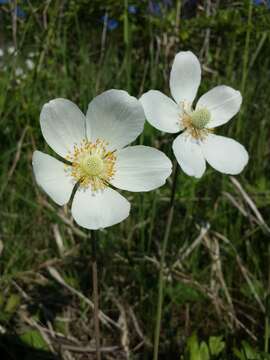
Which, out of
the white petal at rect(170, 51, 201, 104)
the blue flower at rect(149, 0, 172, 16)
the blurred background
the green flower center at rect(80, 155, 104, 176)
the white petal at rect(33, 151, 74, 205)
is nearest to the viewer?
the white petal at rect(33, 151, 74, 205)

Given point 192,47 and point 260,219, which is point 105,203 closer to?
point 260,219

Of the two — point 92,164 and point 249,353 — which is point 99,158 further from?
point 249,353

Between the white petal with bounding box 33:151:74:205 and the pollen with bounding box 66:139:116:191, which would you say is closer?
the white petal with bounding box 33:151:74:205

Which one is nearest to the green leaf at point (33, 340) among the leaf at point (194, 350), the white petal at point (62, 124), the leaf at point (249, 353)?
the leaf at point (194, 350)

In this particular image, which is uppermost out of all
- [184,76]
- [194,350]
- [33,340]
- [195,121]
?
[184,76]

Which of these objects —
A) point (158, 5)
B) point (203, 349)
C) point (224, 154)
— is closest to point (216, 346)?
point (203, 349)

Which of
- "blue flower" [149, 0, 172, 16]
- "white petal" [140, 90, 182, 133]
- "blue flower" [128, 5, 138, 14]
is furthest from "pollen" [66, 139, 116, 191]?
"blue flower" [128, 5, 138, 14]

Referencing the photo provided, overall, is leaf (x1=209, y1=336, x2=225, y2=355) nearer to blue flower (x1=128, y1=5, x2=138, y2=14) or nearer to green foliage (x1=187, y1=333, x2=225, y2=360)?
green foliage (x1=187, y1=333, x2=225, y2=360)
